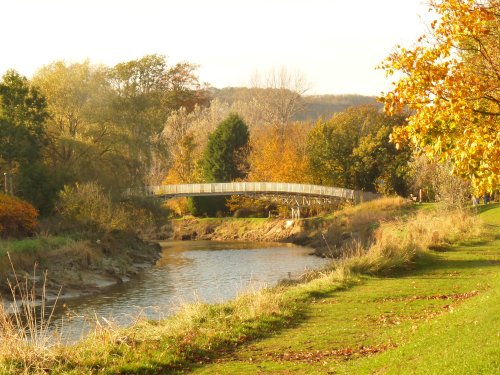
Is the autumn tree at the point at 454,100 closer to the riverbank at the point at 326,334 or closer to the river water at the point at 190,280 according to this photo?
the riverbank at the point at 326,334

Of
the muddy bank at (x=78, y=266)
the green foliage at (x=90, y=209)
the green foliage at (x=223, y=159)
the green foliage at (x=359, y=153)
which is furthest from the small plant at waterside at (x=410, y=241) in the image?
the green foliage at (x=223, y=159)

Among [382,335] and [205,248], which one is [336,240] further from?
[382,335]

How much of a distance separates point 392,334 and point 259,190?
174 ft

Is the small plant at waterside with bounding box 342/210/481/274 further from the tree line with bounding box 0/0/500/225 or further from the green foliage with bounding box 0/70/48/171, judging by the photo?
the green foliage with bounding box 0/70/48/171

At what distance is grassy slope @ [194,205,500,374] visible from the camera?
10.9 metres

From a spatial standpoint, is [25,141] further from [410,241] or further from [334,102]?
[334,102]

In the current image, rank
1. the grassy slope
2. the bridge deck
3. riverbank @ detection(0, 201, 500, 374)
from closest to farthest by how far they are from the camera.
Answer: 1. the grassy slope
2. riverbank @ detection(0, 201, 500, 374)
3. the bridge deck

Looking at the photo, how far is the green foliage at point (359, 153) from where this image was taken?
6600 centimetres

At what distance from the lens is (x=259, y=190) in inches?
2653

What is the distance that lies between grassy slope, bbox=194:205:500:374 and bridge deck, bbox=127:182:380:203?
3983 cm

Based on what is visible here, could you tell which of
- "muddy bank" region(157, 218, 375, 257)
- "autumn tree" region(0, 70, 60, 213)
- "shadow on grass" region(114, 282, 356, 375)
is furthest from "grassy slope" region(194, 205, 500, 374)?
"muddy bank" region(157, 218, 375, 257)

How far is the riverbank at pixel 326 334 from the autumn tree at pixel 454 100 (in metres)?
3.03

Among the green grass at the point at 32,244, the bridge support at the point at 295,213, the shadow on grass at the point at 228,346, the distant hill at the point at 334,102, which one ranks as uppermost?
the distant hill at the point at 334,102

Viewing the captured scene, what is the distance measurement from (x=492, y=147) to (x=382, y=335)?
4.78m
